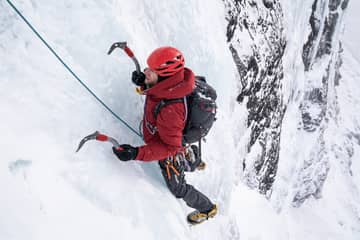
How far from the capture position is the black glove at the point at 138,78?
3363 mm

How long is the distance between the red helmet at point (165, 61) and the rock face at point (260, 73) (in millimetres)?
4673

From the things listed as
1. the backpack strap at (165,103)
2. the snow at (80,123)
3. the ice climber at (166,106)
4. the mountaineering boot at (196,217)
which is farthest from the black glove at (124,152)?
the mountaineering boot at (196,217)

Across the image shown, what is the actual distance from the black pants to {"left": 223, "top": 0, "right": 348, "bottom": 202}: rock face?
443 cm

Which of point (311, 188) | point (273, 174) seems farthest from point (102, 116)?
point (311, 188)

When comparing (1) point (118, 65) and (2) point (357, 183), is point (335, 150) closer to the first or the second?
(2) point (357, 183)

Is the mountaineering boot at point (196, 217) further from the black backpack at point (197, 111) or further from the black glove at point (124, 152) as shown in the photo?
the black glove at point (124, 152)

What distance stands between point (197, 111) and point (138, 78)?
624 millimetres

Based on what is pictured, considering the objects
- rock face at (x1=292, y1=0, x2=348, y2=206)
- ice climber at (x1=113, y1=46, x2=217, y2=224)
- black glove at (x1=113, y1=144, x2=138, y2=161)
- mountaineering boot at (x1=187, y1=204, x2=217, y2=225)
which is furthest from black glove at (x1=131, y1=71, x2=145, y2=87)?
rock face at (x1=292, y1=0, x2=348, y2=206)

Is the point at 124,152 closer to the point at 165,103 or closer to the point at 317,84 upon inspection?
the point at 165,103

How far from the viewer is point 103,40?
340 centimetres

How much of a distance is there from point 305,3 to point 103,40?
10950 mm

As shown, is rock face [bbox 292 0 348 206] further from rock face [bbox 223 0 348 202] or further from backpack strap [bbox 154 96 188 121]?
backpack strap [bbox 154 96 188 121]

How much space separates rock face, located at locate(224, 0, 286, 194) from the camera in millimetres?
8234

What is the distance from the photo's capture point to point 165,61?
3008mm
